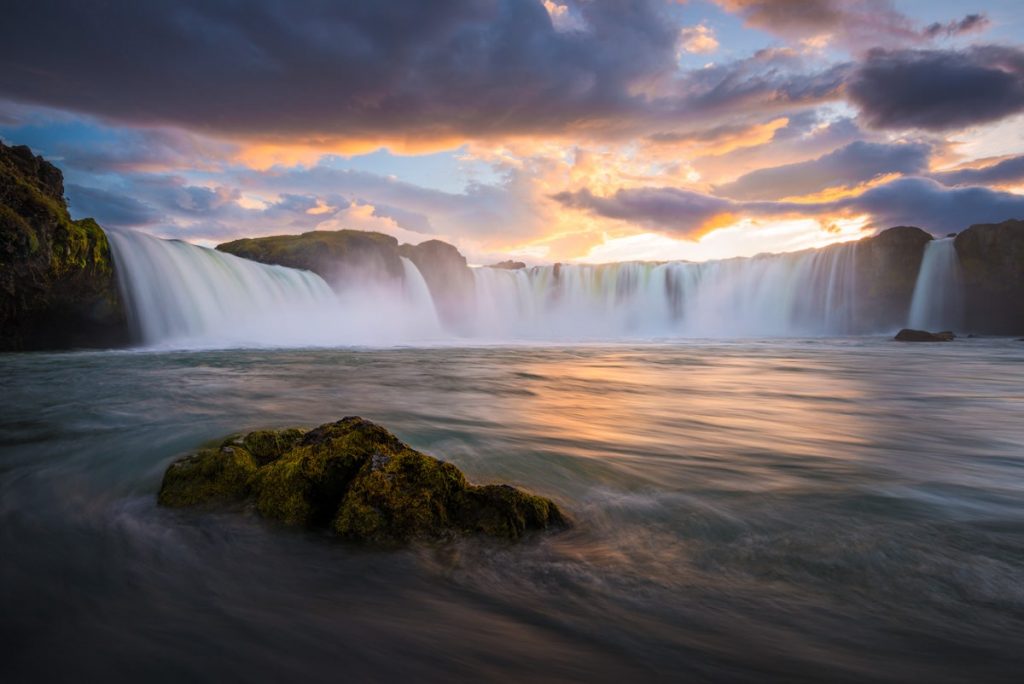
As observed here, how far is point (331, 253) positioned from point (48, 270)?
28.6m

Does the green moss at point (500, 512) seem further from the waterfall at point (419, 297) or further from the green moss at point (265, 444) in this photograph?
the waterfall at point (419, 297)

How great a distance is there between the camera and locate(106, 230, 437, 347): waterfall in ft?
81.7

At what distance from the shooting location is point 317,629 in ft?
8.75

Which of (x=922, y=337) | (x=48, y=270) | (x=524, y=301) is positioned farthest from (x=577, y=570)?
(x=524, y=301)

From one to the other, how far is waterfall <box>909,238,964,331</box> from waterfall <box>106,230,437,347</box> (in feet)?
167

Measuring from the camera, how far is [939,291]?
48438mm

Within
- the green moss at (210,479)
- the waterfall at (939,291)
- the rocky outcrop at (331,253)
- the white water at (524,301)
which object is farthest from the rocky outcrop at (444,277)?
the green moss at (210,479)

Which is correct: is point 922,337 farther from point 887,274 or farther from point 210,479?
point 210,479

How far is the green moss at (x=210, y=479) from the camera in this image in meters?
4.30

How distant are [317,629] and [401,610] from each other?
436 millimetres

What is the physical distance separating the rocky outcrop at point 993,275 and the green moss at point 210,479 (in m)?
60.4

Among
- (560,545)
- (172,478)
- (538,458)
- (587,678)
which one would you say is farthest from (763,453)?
(172,478)

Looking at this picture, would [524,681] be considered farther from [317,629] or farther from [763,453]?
[763,453]

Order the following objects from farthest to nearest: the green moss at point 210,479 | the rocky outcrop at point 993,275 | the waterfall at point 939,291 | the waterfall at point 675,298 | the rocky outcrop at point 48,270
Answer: the waterfall at point 675,298
the waterfall at point 939,291
the rocky outcrop at point 993,275
the rocky outcrop at point 48,270
the green moss at point 210,479
